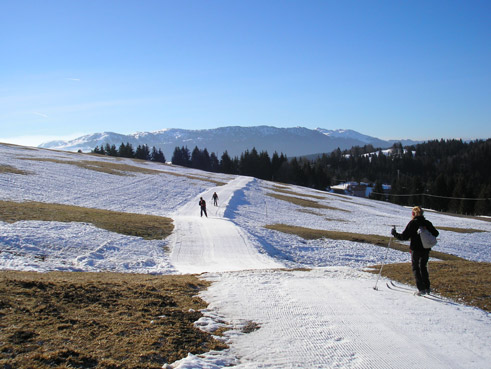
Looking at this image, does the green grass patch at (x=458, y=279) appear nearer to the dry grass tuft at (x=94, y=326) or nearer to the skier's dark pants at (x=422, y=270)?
the skier's dark pants at (x=422, y=270)

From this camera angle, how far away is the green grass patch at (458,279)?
9664mm

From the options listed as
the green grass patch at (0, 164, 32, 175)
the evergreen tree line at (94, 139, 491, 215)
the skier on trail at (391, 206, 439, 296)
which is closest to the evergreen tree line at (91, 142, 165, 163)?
the evergreen tree line at (94, 139, 491, 215)

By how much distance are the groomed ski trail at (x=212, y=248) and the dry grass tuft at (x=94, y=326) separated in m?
7.04

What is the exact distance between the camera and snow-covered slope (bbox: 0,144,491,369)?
6.02 meters

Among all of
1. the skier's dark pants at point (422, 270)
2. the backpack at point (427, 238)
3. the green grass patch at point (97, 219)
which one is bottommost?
the green grass patch at point (97, 219)

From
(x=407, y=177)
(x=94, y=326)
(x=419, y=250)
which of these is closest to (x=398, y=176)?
(x=407, y=177)

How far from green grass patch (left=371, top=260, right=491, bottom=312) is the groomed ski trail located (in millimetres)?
6199

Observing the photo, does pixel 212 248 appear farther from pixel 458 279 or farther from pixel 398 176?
pixel 398 176

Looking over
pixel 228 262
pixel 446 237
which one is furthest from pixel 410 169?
pixel 228 262

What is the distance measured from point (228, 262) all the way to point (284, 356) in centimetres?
1210

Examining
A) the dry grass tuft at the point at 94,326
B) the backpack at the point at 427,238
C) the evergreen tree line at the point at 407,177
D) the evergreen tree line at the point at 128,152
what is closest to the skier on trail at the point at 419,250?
the backpack at the point at 427,238

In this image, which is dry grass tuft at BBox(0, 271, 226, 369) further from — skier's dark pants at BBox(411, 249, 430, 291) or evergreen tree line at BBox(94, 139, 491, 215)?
evergreen tree line at BBox(94, 139, 491, 215)

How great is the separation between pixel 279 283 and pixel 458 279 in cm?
581

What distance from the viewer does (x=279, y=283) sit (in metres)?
10.9
